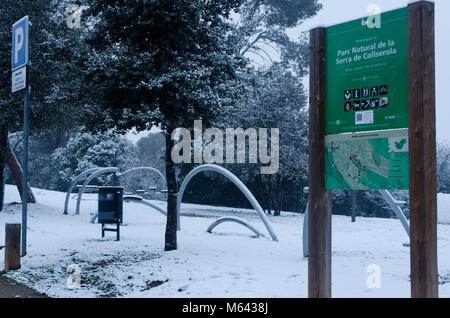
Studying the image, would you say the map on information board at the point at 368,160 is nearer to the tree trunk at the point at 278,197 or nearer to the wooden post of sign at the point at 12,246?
the wooden post of sign at the point at 12,246

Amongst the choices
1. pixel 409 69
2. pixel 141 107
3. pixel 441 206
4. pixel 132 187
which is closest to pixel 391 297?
pixel 409 69

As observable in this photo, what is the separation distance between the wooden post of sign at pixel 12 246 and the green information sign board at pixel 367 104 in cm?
588

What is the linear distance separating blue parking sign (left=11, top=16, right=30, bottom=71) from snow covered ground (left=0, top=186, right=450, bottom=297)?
12.6ft

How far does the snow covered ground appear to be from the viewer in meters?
6.79

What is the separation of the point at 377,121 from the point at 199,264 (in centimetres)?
509

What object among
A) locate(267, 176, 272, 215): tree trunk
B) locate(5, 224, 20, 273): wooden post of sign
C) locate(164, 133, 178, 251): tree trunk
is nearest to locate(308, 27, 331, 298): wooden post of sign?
locate(5, 224, 20, 273): wooden post of sign

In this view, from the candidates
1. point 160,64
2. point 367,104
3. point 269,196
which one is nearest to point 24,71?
point 160,64

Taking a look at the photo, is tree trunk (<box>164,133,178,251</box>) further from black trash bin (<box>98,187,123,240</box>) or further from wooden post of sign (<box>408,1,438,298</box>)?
wooden post of sign (<box>408,1,438,298</box>)

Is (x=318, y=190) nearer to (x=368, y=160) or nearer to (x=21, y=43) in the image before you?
(x=368, y=160)

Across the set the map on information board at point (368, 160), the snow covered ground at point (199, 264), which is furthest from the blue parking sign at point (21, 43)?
the map on information board at point (368, 160)

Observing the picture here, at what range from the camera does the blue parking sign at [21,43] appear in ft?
31.9

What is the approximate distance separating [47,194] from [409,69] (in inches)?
1036

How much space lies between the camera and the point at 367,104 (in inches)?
179

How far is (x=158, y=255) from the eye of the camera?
10.3 m
